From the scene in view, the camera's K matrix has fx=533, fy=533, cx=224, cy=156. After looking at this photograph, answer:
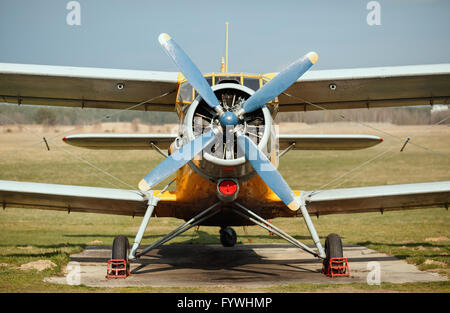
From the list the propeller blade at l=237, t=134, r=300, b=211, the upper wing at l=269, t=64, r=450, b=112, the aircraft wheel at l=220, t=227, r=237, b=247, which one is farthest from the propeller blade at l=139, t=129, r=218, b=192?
the aircraft wheel at l=220, t=227, r=237, b=247

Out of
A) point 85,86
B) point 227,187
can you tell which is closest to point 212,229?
point 85,86

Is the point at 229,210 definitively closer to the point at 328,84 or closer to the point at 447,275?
the point at 328,84

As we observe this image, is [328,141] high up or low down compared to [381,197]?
up

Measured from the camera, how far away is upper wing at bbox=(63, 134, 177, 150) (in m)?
11.0

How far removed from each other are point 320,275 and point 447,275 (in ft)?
6.84

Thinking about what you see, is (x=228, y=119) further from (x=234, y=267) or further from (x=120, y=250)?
(x=234, y=267)

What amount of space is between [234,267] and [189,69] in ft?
13.7

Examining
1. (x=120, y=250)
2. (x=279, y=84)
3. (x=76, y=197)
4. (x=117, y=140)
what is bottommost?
(x=120, y=250)

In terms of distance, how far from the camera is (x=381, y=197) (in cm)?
1001

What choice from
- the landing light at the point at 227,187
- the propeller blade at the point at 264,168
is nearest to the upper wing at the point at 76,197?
the landing light at the point at 227,187

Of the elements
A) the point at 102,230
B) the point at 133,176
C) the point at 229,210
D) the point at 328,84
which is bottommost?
the point at 229,210

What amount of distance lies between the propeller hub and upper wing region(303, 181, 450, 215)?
294 cm
